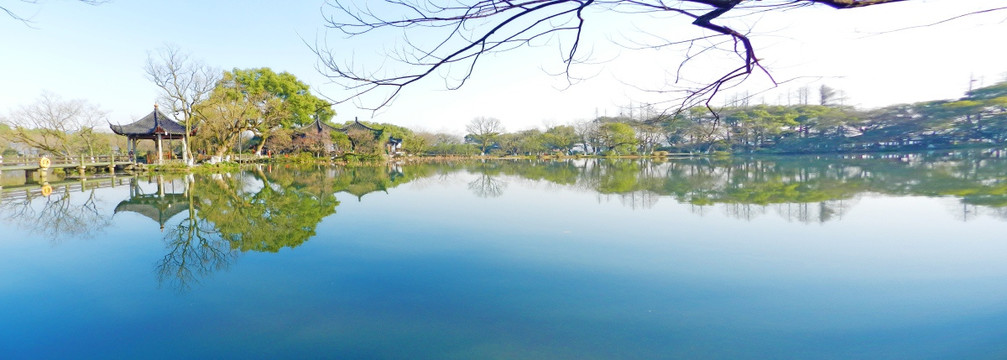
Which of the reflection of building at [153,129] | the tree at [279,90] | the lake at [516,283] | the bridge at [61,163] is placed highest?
the tree at [279,90]

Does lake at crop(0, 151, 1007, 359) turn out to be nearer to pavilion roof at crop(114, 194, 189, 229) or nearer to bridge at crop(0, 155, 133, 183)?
pavilion roof at crop(114, 194, 189, 229)

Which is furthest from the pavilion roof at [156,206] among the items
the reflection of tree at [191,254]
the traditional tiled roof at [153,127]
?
the traditional tiled roof at [153,127]

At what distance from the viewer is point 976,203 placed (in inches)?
260

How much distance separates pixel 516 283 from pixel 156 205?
7.73m

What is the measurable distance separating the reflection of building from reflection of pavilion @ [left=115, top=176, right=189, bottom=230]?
31.4 feet

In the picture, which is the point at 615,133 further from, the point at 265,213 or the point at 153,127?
the point at 265,213

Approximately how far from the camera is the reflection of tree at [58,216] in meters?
5.54

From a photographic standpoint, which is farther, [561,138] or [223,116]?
[561,138]

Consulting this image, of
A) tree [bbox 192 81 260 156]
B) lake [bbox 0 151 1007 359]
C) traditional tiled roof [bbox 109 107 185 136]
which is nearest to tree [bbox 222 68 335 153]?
tree [bbox 192 81 260 156]

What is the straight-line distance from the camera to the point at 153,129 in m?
17.5

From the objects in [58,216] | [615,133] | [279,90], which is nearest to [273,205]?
[58,216]

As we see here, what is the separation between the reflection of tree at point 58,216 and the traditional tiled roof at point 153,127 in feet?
31.5

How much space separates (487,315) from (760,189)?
838cm

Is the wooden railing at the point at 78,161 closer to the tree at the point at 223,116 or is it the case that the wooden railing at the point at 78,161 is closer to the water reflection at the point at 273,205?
the tree at the point at 223,116
